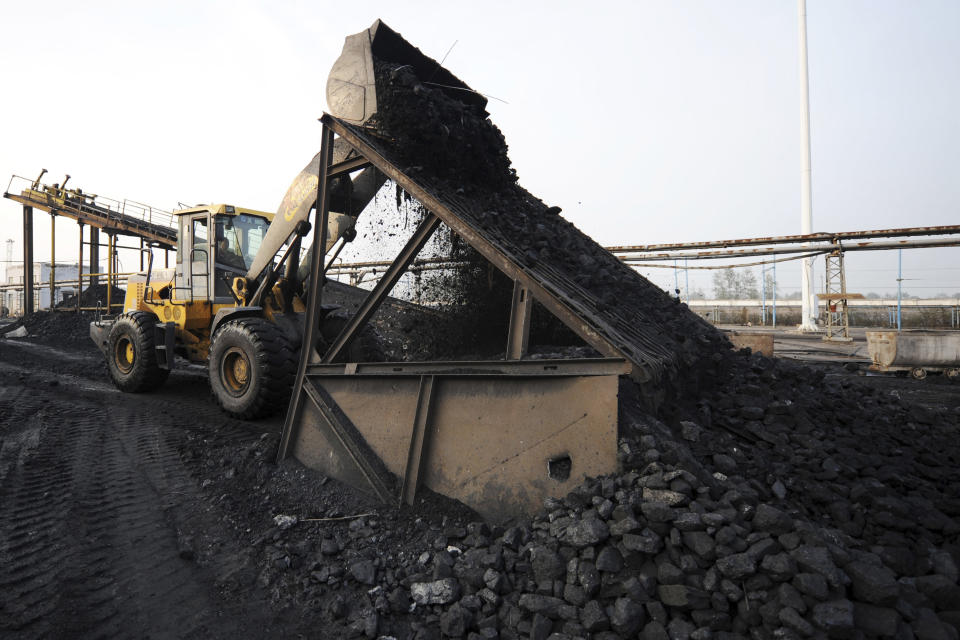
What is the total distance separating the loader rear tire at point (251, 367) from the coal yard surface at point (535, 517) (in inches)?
13.3

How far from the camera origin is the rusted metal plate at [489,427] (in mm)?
2818

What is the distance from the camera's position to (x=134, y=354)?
7.51m

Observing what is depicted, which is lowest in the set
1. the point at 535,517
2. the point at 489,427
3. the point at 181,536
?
the point at 181,536

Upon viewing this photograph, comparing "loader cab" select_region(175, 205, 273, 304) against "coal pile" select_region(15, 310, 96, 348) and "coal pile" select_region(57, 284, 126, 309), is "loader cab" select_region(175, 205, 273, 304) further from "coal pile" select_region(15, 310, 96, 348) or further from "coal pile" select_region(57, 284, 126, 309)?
"coal pile" select_region(57, 284, 126, 309)

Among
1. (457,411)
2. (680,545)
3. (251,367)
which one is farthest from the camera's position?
(251,367)

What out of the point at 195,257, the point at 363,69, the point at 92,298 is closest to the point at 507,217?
the point at 363,69

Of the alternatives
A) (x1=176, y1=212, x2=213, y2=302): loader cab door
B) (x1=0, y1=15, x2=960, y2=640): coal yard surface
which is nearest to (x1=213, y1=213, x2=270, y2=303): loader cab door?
(x1=176, y1=212, x2=213, y2=302): loader cab door

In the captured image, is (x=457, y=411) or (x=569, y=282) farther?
(x=569, y=282)

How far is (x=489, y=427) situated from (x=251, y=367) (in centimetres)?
335

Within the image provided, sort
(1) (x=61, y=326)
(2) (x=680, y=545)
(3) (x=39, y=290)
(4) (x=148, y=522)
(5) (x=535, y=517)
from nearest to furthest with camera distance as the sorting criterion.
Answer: (2) (x=680, y=545), (5) (x=535, y=517), (4) (x=148, y=522), (1) (x=61, y=326), (3) (x=39, y=290)

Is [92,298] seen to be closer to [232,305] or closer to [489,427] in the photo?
[232,305]

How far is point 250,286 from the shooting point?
20.4 ft

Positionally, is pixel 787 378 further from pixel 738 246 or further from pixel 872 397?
pixel 738 246

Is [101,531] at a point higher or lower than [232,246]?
lower
